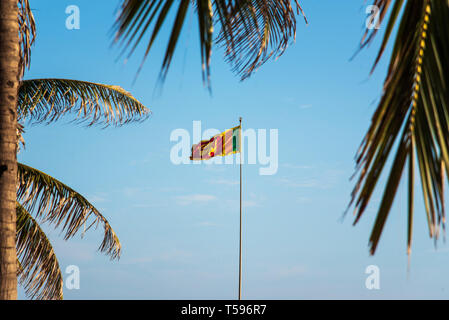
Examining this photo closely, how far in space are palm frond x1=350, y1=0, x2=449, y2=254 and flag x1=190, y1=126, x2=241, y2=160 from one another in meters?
12.9

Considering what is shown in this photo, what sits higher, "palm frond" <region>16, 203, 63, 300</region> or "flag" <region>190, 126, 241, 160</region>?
"flag" <region>190, 126, 241, 160</region>

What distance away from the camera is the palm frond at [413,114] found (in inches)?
94.6

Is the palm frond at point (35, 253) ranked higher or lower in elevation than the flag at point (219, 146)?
lower

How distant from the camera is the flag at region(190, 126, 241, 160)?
15.6 meters

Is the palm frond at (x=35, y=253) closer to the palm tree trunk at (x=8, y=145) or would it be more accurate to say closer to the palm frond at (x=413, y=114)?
the palm tree trunk at (x=8, y=145)

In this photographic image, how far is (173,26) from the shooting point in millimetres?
3012

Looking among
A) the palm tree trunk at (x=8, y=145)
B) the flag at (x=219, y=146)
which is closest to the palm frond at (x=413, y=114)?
the palm tree trunk at (x=8, y=145)

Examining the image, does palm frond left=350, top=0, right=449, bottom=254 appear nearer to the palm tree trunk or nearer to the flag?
the palm tree trunk

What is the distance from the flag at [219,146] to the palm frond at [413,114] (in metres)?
12.9

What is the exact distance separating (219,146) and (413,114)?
1328 cm

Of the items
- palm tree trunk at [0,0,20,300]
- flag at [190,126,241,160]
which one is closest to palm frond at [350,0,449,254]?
palm tree trunk at [0,0,20,300]

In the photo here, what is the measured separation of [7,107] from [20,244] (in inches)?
204
